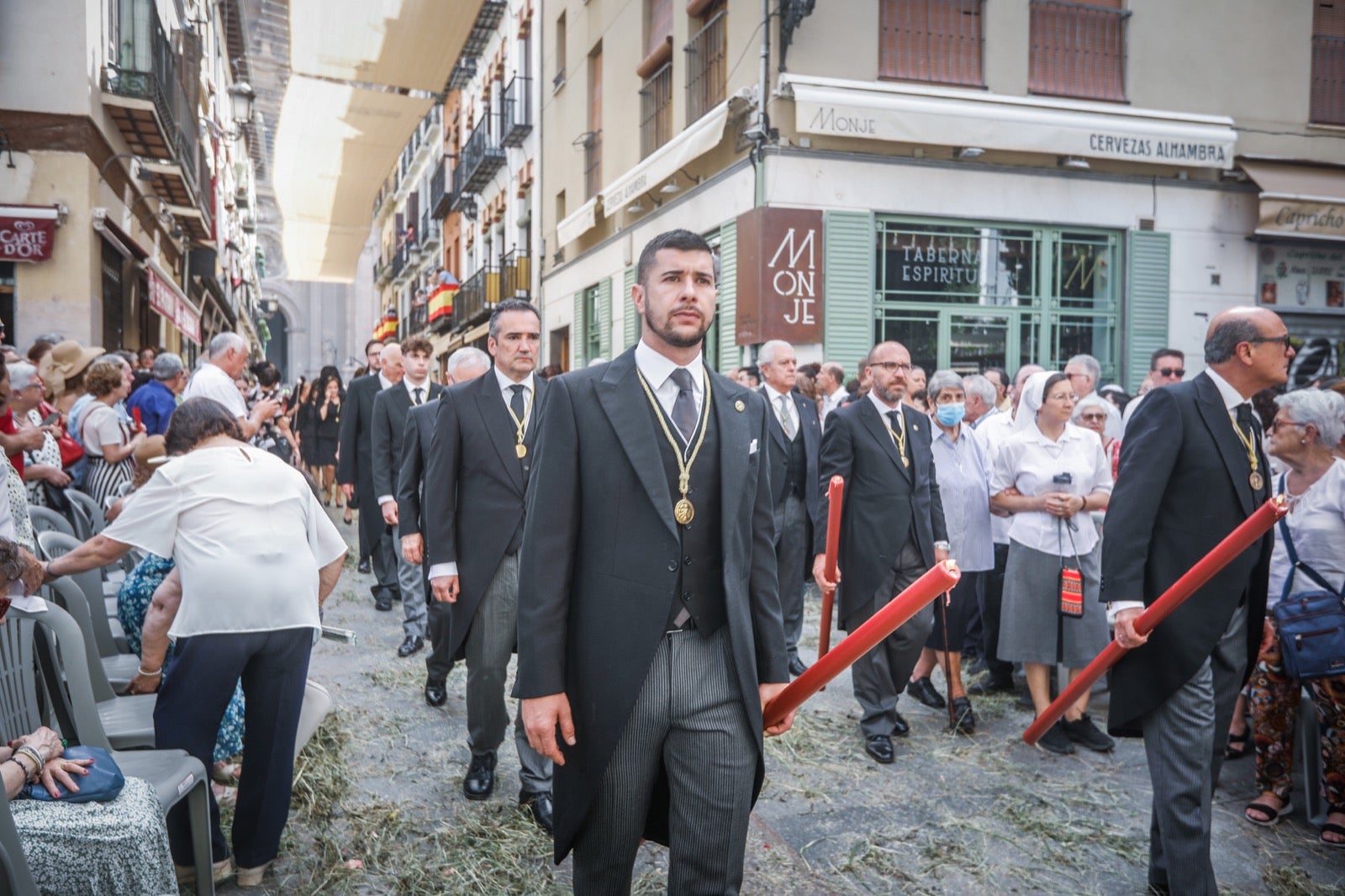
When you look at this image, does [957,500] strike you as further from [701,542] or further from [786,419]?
[701,542]

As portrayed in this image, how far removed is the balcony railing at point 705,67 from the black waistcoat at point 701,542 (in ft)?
41.9

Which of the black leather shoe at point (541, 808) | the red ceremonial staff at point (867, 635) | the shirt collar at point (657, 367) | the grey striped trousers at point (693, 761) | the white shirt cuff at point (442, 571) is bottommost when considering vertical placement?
the black leather shoe at point (541, 808)

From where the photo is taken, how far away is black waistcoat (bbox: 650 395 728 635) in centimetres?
266

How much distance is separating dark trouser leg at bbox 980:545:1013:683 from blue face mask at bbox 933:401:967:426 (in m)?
0.99

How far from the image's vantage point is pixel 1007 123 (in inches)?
514

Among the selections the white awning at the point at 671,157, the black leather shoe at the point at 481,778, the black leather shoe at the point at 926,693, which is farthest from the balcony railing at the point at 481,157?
the black leather shoe at the point at 481,778

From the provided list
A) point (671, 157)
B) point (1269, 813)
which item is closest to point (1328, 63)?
point (671, 157)

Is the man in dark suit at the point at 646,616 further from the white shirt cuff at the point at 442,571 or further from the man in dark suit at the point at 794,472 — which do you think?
the man in dark suit at the point at 794,472

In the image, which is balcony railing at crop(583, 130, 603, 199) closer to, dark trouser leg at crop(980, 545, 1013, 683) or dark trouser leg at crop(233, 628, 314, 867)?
dark trouser leg at crop(980, 545, 1013, 683)

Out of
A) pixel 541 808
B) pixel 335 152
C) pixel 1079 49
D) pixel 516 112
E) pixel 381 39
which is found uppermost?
pixel 516 112

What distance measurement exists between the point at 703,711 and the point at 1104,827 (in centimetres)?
267

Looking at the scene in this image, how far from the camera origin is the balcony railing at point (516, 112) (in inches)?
993

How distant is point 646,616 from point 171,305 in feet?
58.1

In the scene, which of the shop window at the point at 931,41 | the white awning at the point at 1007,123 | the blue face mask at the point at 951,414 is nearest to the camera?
the blue face mask at the point at 951,414
